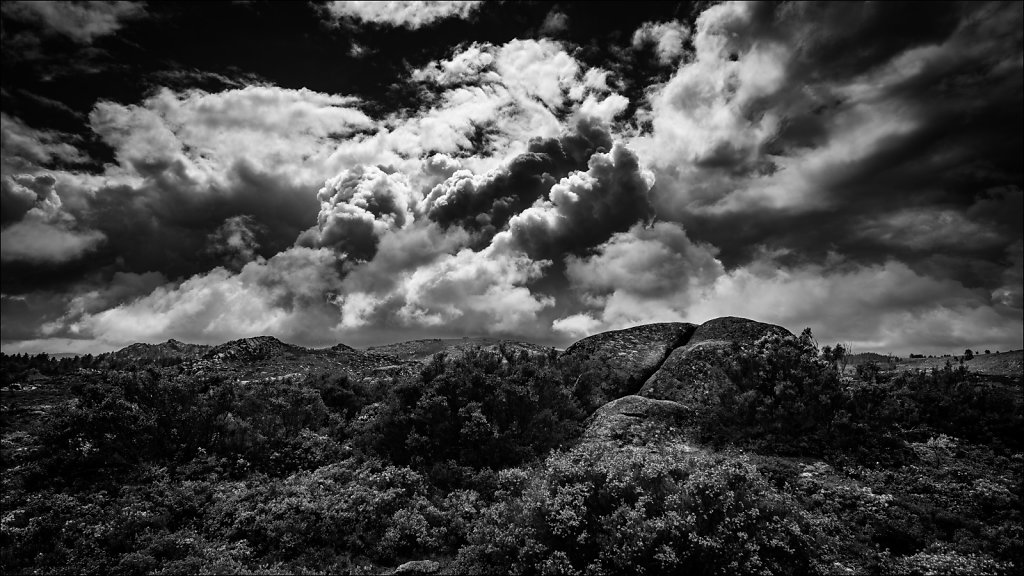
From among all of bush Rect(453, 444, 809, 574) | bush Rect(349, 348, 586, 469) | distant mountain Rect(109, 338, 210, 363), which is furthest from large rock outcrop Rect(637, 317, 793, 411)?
distant mountain Rect(109, 338, 210, 363)

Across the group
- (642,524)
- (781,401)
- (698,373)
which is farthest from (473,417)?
(698,373)

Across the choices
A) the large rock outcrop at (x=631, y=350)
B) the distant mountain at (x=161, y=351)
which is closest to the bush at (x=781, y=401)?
the large rock outcrop at (x=631, y=350)

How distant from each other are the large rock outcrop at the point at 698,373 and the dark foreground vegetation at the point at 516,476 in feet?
2.69

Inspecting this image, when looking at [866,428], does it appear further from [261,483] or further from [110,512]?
[110,512]

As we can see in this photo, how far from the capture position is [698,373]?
2108 cm

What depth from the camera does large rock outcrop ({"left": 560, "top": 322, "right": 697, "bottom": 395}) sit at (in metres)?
22.6

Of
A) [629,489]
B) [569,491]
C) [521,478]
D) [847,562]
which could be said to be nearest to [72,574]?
[521,478]

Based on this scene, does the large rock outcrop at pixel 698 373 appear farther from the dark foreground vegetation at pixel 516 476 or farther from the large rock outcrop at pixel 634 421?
the large rock outcrop at pixel 634 421

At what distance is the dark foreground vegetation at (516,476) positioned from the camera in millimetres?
9633

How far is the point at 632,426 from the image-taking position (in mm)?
16500

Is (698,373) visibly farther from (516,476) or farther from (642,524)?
(642,524)

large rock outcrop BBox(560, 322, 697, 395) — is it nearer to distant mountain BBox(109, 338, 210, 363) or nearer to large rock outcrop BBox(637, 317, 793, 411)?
large rock outcrop BBox(637, 317, 793, 411)

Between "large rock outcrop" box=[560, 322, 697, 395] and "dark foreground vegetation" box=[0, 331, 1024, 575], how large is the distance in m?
1.45

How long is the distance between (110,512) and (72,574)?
7.64 ft
